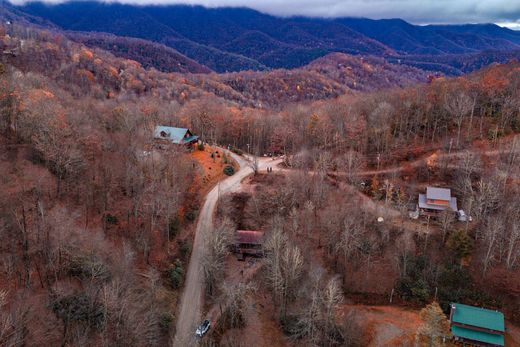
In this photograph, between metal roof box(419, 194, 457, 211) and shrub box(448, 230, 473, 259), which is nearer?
shrub box(448, 230, 473, 259)

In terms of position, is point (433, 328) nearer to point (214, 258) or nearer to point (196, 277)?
point (214, 258)

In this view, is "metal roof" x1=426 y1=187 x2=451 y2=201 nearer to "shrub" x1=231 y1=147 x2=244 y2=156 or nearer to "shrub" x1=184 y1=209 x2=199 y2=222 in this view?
"shrub" x1=184 y1=209 x2=199 y2=222

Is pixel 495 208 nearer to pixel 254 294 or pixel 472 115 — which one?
pixel 472 115

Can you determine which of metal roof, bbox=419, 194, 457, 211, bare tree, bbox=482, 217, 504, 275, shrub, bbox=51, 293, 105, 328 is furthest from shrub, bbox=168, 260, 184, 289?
bare tree, bbox=482, 217, 504, 275

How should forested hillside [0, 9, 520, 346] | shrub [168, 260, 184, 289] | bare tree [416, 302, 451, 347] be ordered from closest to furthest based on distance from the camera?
bare tree [416, 302, 451, 347] < forested hillside [0, 9, 520, 346] < shrub [168, 260, 184, 289]

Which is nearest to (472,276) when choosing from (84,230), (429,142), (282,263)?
(282,263)

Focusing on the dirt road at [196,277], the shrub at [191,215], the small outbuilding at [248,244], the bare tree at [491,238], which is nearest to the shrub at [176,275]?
the dirt road at [196,277]

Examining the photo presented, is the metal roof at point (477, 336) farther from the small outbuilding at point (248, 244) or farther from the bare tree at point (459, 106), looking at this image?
the bare tree at point (459, 106)

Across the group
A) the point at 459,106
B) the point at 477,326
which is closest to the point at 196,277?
the point at 477,326
